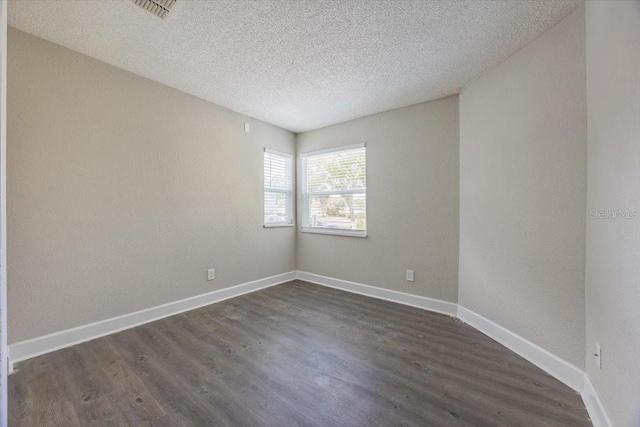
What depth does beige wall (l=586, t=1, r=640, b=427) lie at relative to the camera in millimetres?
1084

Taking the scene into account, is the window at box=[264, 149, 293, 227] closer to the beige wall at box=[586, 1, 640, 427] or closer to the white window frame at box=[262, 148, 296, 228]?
the white window frame at box=[262, 148, 296, 228]

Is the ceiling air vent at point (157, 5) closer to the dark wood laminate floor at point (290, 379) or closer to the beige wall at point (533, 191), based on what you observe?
the dark wood laminate floor at point (290, 379)

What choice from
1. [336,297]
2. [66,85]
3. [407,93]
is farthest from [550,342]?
[66,85]

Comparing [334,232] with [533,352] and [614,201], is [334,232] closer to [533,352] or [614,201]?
[533,352]

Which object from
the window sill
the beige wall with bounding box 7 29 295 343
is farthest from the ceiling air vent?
the window sill

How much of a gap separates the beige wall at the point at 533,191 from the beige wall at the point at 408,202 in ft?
0.87

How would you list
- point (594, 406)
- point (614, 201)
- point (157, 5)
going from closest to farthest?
point (614, 201)
point (594, 406)
point (157, 5)

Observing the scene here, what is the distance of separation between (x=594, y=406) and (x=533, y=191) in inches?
52.0

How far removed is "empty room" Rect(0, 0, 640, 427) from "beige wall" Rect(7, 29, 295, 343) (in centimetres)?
2

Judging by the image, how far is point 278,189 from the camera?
3.96 meters

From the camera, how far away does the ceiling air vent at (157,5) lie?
1.61 m

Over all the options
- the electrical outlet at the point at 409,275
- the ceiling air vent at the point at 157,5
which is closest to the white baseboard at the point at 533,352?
the electrical outlet at the point at 409,275

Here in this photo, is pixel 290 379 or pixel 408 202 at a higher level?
pixel 408 202

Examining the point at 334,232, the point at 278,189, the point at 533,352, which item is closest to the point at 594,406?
the point at 533,352
